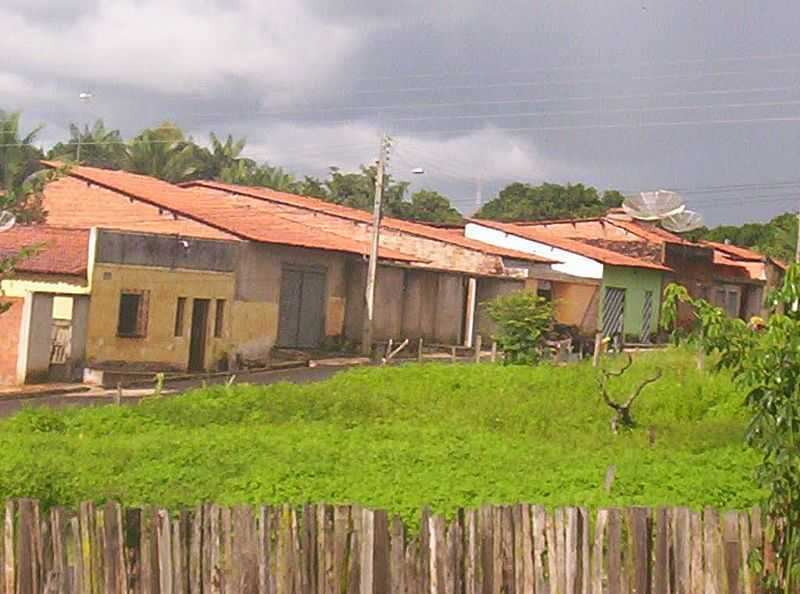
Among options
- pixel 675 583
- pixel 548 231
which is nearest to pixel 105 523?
pixel 675 583

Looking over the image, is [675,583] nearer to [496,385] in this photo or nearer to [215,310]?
[496,385]

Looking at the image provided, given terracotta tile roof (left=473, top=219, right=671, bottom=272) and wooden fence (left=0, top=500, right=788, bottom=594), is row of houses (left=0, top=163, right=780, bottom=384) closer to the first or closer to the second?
terracotta tile roof (left=473, top=219, right=671, bottom=272)

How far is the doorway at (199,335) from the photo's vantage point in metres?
29.1

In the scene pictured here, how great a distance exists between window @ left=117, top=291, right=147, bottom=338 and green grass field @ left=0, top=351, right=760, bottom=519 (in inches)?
339

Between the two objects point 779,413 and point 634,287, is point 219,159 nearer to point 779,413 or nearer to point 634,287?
point 634,287

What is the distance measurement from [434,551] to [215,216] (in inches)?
1097

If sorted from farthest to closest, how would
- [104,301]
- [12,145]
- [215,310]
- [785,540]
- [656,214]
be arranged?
[656,214] < [12,145] < [215,310] < [104,301] < [785,540]

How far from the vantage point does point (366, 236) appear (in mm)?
40031

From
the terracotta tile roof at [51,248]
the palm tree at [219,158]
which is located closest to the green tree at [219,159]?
the palm tree at [219,158]

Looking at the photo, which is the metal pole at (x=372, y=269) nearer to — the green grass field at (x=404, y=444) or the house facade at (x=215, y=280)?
the house facade at (x=215, y=280)

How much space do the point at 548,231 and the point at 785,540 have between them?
4494cm

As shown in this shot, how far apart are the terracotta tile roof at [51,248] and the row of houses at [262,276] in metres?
0.05

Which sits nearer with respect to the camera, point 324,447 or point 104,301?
point 324,447

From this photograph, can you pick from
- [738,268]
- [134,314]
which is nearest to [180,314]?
[134,314]
